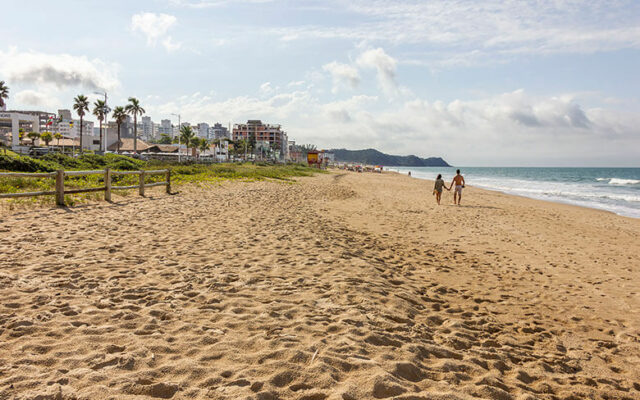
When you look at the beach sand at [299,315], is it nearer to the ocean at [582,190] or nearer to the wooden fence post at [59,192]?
the wooden fence post at [59,192]

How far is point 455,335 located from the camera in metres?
4.18

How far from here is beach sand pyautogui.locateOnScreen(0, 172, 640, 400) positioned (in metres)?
3.00

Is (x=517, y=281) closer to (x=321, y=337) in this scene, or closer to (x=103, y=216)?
(x=321, y=337)

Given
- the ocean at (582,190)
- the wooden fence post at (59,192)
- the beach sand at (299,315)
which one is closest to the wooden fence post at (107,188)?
the wooden fence post at (59,192)

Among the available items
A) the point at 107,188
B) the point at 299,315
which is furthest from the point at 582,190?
the point at 299,315

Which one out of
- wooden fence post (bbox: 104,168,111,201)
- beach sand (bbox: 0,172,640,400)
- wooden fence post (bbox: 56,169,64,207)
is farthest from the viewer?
wooden fence post (bbox: 104,168,111,201)

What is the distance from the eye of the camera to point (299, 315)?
4266 mm

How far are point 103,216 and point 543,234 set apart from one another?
39.9 feet

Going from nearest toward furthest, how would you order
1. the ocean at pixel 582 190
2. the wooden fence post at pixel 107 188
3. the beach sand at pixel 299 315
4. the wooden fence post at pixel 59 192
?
the beach sand at pixel 299 315 → the wooden fence post at pixel 59 192 → the wooden fence post at pixel 107 188 → the ocean at pixel 582 190

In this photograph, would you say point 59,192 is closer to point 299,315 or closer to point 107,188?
point 107,188

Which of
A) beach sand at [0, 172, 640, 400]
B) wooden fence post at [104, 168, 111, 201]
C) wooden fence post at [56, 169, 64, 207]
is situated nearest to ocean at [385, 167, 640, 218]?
beach sand at [0, 172, 640, 400]

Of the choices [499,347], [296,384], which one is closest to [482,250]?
[499,347]

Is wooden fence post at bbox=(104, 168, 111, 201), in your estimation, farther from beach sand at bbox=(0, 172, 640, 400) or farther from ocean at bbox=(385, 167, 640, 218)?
ocean at bbox=(385, 167, 640, 218)

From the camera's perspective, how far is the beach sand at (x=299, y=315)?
2996 mm
